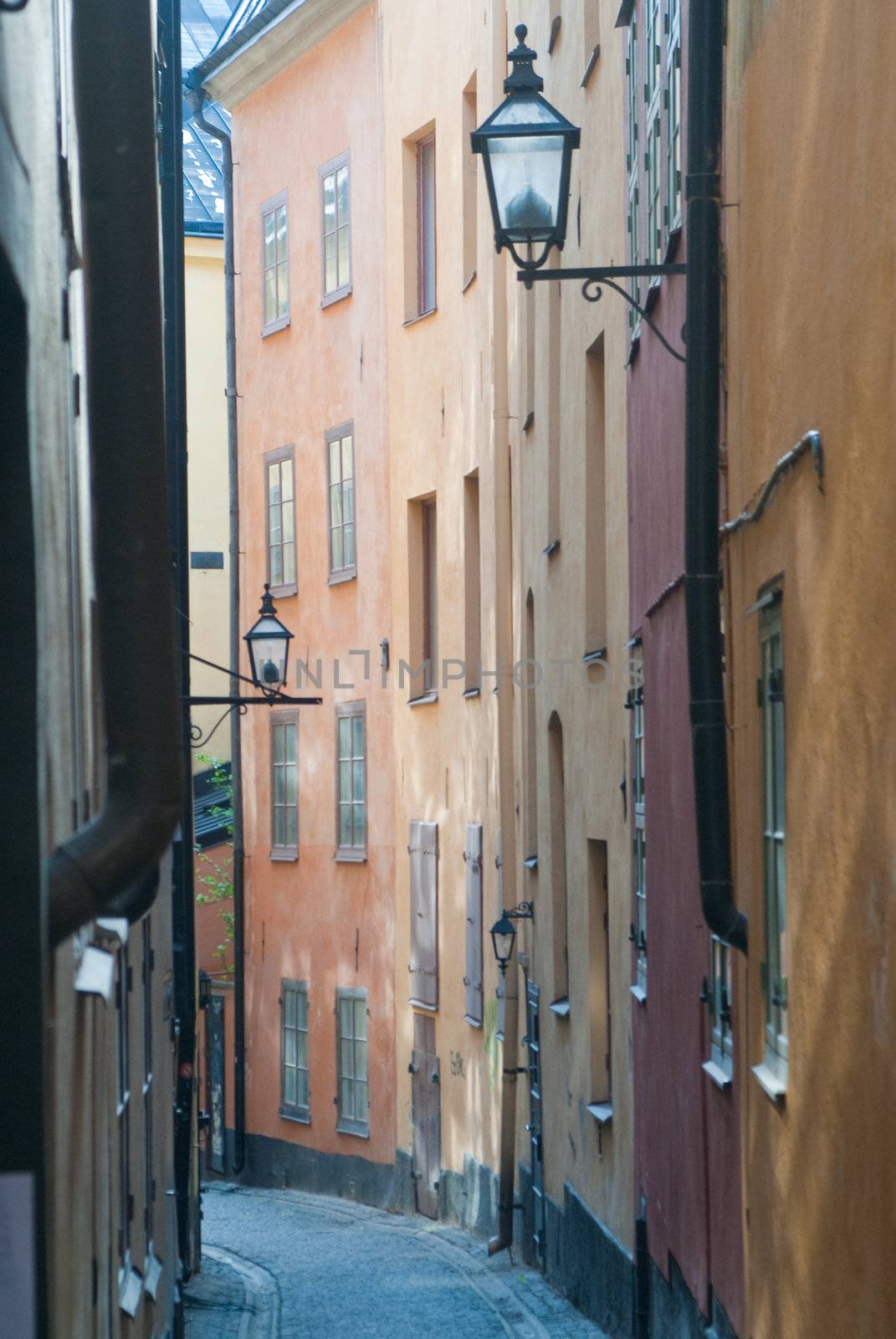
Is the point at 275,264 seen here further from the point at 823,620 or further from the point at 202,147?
the point at 823,620

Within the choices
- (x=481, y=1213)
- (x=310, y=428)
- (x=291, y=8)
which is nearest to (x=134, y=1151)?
(x=481, y=1213)

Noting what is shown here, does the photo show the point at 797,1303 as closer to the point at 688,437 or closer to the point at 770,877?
the point at 770,877

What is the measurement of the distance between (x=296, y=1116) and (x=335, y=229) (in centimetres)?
938

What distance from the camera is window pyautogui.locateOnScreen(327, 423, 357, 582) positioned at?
21625mm

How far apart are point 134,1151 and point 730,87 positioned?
4.70 m

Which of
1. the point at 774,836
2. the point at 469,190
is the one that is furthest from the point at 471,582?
the point at 774,836

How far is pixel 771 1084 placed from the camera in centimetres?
675

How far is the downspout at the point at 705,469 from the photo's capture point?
760cm

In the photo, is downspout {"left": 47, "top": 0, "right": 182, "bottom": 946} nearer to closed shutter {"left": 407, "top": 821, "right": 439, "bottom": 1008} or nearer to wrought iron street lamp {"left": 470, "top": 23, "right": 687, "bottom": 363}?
wrought iron street lamp {"left": 470, "top": 23, "right": 687, "bottom": 363}

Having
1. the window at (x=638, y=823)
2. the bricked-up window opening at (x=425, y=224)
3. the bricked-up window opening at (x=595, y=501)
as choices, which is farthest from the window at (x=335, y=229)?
the window at (x=638, y=823)

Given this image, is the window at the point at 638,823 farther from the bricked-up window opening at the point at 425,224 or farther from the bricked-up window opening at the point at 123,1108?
the bricked-up window opening at the point at 425,224

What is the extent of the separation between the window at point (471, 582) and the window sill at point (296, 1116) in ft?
20.5

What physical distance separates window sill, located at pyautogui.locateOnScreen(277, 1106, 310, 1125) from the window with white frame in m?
14.6

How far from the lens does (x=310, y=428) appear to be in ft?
74.6
